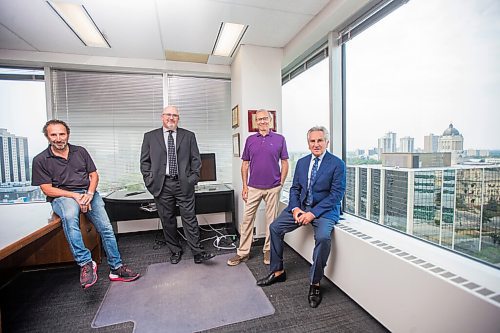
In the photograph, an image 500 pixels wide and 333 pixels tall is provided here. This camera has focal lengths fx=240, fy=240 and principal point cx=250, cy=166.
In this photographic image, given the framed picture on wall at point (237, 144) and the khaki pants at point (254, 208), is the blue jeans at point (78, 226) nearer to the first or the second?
the khaki pants at point (254, 208)

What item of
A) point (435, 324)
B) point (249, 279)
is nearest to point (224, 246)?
point (249, 279)

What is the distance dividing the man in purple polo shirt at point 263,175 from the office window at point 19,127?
2.87m

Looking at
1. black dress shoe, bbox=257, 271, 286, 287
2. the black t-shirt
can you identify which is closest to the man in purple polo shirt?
black dress shoe, bbox=257, 271, 286, 287

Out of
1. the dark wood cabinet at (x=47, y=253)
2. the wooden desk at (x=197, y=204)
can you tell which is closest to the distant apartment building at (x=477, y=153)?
the wooden desk at (x=197, y=204)

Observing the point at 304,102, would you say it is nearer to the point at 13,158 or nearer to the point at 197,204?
the point at 197,204

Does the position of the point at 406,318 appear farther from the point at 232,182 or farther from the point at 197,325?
the point at 232,182

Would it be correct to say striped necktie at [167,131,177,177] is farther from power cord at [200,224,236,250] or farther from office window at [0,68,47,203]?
office window at [0,68,47,203]

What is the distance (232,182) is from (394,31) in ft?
8.93

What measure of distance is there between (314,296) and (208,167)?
6.81 feet

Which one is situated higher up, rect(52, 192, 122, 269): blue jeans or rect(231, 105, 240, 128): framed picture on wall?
rect(231, 105, 240, 128): framed picture on wall

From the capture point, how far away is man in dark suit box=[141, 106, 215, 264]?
8.16 ft

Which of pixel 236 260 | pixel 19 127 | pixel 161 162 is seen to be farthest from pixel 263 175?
pixel 19 127

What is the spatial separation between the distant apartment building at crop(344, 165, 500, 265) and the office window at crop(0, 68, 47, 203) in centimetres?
407

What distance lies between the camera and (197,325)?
5.39ft
